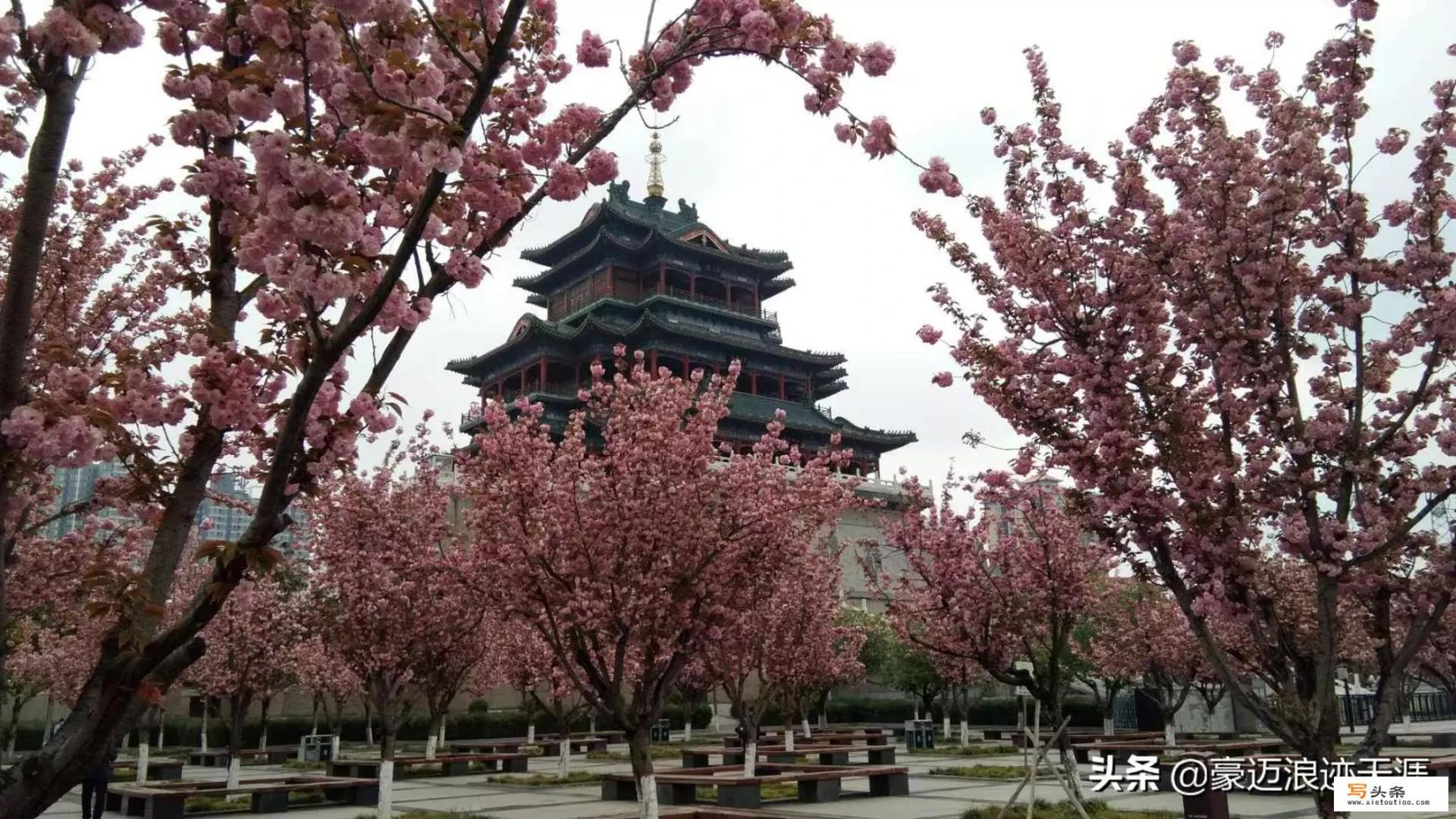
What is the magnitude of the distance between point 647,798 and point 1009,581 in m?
7.23

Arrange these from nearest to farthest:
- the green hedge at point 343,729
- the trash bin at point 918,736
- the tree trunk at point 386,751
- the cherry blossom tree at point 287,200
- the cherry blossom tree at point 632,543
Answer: the cherry blossom tree at point 287,200, the cherry blossom tree at point 632,543, the tree trunk at point 386,751, the trash bin at point 918,736, the green hedge at point 343,729

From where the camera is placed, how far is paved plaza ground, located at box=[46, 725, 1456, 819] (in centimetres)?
1617

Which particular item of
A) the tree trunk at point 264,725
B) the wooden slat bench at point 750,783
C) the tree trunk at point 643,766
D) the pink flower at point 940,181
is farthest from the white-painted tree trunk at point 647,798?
the tree trunk at point 264,725

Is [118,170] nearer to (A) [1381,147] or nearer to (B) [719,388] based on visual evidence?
(B) [719,388]

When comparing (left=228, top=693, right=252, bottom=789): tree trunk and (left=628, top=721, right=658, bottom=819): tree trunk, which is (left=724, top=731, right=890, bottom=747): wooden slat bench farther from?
(left=628, top=721, right=658, bottom=819): tree trunk

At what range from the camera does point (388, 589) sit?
14.8 m

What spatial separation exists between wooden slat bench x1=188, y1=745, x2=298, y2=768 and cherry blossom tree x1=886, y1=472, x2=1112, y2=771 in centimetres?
2448

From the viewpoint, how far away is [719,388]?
14.1 metres

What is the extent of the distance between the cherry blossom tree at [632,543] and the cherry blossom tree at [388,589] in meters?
2.40

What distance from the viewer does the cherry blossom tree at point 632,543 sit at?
1129cm

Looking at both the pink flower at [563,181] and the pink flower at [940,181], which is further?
the pink flower at [940,181]

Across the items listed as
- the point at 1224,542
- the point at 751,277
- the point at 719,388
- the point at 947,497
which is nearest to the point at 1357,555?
the point at 1224,542

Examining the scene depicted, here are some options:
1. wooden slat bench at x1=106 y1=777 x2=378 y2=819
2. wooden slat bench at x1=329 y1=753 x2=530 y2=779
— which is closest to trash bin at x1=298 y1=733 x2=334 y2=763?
wooden slat bench at x1=329 y1=753 x2=530 y2=779

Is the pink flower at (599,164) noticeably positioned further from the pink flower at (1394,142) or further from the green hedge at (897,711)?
the green hedge at (897,711)
